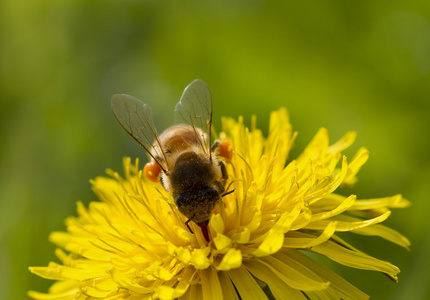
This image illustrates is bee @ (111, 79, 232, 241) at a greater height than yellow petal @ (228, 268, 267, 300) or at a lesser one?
greater

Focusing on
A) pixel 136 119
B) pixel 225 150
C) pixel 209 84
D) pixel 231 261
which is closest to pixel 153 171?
pixel 136 119

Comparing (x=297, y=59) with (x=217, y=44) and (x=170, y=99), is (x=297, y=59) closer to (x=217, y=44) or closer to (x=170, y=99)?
(x=217, y=44)

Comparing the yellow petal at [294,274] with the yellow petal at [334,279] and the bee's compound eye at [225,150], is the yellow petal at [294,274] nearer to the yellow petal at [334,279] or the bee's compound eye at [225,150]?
the yellow petal at [334,279]

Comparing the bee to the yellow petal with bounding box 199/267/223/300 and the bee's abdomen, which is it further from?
the yellow petal with bounding box 199/267/223/300

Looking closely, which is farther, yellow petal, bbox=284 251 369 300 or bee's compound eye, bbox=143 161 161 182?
bee's compound eye, bbox=143 161 161 182

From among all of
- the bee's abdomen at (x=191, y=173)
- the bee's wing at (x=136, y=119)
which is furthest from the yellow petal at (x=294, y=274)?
the bee's wing at (x=136, y=119)

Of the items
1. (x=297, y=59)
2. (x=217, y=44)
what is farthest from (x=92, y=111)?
(x=297, y=59)

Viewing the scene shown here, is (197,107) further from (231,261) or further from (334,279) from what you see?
(334,279)

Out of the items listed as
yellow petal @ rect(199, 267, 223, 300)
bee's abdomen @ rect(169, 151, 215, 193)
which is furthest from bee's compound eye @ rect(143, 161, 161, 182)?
yellow petal @ rect(199, 267, 223, 300)
